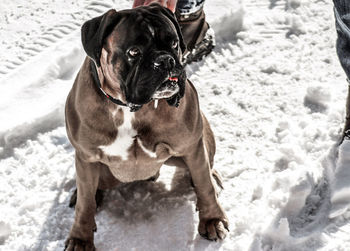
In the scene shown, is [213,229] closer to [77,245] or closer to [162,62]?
[77,245]

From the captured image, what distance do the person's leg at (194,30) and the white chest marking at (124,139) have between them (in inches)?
43.2

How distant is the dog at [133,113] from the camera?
1771mm

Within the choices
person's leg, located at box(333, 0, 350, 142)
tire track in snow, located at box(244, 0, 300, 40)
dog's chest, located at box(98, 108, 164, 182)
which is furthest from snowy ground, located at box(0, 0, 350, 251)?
person's leg, located at box(333, 0, 350, 142)

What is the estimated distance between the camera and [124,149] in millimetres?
2066

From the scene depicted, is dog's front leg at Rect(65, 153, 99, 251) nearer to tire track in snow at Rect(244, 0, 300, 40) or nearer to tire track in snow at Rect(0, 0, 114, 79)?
tire track in snow at Rect(0, 0, 114, 79)

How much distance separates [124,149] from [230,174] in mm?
838

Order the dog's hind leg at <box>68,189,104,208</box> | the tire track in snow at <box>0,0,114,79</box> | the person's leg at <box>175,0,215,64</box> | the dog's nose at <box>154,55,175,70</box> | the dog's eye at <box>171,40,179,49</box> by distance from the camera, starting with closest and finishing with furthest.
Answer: the dog's nose at <box>154,55,175,70</box> → the dog's eye at <box>171,40,179,49</box> → the dog's hind leg at <box>68,189,104,208</box> → the person's leg at <box>175,0,215,64</box> → the tire track in snow at <box>0,0,114,79</box>

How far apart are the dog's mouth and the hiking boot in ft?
2.76

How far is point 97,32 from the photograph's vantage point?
1.79 m

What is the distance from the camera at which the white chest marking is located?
78.8 inches

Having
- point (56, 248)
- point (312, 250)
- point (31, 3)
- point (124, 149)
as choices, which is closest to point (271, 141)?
point (312, 250)

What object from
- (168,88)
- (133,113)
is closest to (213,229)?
(133,113)

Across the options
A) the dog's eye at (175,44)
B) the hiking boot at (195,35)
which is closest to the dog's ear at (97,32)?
the dog's eye at (175,44)

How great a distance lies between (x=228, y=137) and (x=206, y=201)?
72cm
